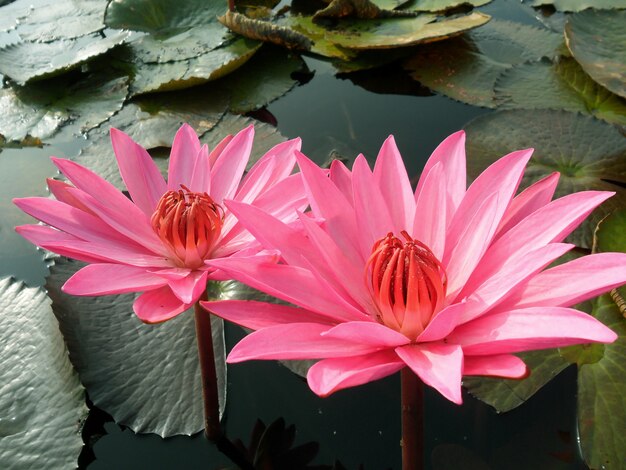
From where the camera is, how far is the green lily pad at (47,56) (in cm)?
269

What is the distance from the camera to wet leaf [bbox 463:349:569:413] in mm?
1400

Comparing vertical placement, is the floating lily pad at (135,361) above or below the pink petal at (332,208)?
below

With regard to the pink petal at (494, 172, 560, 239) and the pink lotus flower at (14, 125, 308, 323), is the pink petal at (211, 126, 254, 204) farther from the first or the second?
the pink petal at (494, 172, 560, 239)

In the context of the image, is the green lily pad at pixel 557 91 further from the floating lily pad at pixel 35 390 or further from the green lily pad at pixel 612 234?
the floating lily pad at pixel 35 390

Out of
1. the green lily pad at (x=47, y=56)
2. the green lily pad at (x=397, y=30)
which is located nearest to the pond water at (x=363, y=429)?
the green lily pad at (x=397, y=30)

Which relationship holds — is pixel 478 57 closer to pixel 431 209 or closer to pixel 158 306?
pixel 431 209

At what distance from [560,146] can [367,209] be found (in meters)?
1.25

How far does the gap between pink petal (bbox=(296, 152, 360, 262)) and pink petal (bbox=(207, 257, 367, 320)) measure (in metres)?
0.14

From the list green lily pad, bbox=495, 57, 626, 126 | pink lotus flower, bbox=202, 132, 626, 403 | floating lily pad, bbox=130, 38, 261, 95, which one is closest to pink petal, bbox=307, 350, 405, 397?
pink lotus flower, bbox=202, 132, 626, 403

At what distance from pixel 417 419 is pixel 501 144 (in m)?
1.37

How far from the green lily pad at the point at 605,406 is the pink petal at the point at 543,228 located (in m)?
0.57

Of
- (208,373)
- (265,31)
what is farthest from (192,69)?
(208,373)

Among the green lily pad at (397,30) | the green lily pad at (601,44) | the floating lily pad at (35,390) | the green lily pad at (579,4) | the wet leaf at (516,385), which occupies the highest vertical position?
the floating lily pad at (35,390)

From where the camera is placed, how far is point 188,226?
3.68ft
